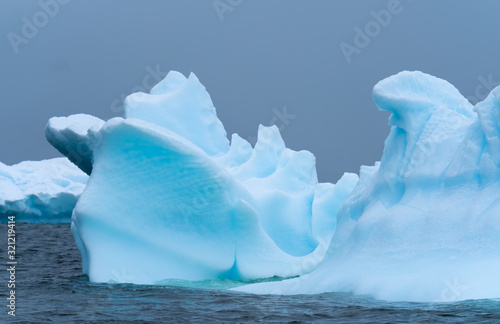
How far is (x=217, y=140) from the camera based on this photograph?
1577 cm

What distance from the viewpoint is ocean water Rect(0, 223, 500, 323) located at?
6.55 metres

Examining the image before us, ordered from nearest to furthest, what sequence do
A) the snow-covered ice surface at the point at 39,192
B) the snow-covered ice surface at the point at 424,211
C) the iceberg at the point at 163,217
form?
the snow-covered ice surface at the point at 424,211
the iceberg at the point at 163,217
the snow-covered ice surface at the point at 39,192

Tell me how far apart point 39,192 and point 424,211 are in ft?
82.7

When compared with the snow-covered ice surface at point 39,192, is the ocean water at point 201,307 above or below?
below

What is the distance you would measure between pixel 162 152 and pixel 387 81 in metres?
3.53

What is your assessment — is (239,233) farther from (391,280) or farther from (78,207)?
(391,280)

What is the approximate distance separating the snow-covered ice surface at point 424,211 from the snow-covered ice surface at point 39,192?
23.1 metres

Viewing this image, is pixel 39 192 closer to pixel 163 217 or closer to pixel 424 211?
pixel 163 217

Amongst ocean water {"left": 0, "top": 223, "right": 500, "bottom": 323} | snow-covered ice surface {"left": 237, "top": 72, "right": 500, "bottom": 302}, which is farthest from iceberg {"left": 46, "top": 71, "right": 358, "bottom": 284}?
snow-covered ice surface {"left": 237, "top": 72, "right": 500, "bottom": 302}

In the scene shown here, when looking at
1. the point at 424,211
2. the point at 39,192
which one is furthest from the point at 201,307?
the point at 39,192

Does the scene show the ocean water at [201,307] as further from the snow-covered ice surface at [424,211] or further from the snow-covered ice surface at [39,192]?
the snow-covered ice surface at [39,192]

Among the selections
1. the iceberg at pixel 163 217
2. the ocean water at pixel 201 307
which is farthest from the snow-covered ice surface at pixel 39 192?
the ocean water at pixel 201 307

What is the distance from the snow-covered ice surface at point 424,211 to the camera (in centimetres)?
719

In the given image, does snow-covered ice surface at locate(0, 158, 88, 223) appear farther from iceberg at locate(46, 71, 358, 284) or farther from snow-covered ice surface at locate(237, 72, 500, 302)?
snow-covered ice surface at locate(237, 72, 500, 302)
